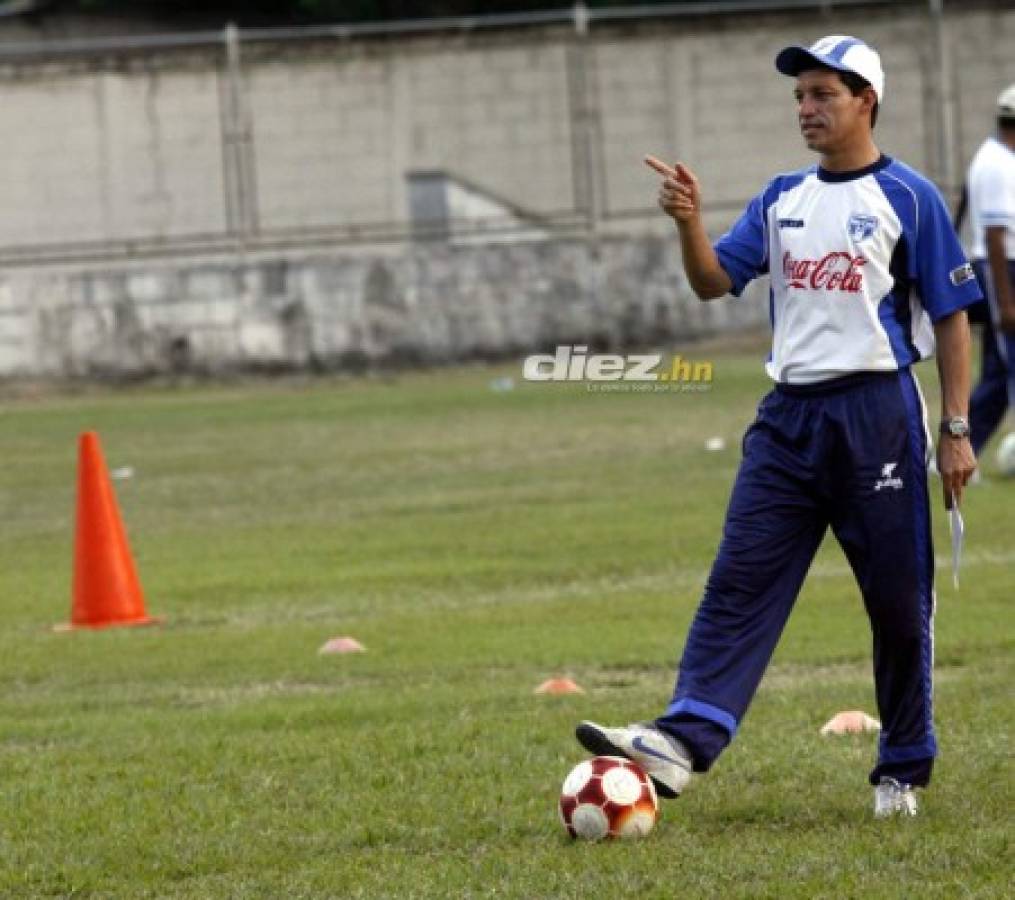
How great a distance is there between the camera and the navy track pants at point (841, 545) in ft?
22.7

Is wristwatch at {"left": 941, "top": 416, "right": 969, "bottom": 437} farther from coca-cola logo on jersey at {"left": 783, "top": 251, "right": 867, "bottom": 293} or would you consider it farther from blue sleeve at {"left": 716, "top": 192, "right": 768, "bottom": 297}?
blue sleeve at {"left": 716, "top": 192, "right": 768, "bottom": 297}

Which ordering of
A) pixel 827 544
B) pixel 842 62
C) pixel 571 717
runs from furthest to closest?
pixel 827 544 < pixel 571 717 < pixel 842 62

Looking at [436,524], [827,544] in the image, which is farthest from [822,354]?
[436,524]

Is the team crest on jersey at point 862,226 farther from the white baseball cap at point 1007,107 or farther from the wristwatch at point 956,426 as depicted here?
the white baseball cap at point 1007,107

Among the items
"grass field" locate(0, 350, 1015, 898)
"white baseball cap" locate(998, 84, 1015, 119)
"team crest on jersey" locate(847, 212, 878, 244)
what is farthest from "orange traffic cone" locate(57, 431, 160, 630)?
"team crest on jersey" locate(847, 212, 878, 244)

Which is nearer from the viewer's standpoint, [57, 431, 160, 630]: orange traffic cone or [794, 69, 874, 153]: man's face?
[794, 69, 874, 153]: man's face

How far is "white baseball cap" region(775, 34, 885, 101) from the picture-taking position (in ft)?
22.5

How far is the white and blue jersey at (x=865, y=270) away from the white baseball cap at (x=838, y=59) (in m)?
0.25

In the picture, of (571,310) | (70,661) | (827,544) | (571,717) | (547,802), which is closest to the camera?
(547,802)

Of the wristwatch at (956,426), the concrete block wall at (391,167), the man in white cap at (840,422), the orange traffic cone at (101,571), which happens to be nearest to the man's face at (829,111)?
the man in white cap at (840,422)

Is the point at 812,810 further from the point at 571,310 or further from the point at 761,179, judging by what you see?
the point at 761,179

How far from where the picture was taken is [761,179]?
3500cm

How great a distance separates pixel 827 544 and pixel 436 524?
2.63 metres

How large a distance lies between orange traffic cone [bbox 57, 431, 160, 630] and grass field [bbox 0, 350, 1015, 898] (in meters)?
0.26
